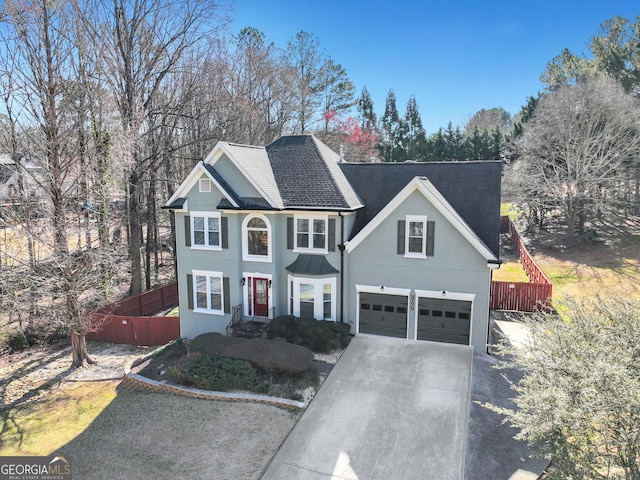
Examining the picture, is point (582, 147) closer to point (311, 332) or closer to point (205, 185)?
point (311, 332)

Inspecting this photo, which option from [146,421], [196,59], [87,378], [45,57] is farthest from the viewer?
[196,59]

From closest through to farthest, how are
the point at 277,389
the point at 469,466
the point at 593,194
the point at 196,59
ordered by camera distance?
the point at 469,466
the point at 277,389
the point at 196,59
the point at 593,194

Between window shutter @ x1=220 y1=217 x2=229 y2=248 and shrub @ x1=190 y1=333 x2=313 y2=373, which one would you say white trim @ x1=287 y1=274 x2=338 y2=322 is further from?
window shutter @ x1=220 y1=217 x2=229 y2=248

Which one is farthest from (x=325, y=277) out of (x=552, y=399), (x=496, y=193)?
(x=552, y=399)

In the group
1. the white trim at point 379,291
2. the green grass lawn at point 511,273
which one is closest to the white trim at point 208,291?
the white trim at point 379,291

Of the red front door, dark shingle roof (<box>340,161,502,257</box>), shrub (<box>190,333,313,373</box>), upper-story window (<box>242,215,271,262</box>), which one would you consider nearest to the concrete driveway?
shrub (<box>190,333,313,373</box>)

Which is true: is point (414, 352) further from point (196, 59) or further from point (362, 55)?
point (362, 55)

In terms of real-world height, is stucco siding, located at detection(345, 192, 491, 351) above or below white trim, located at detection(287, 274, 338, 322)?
above
